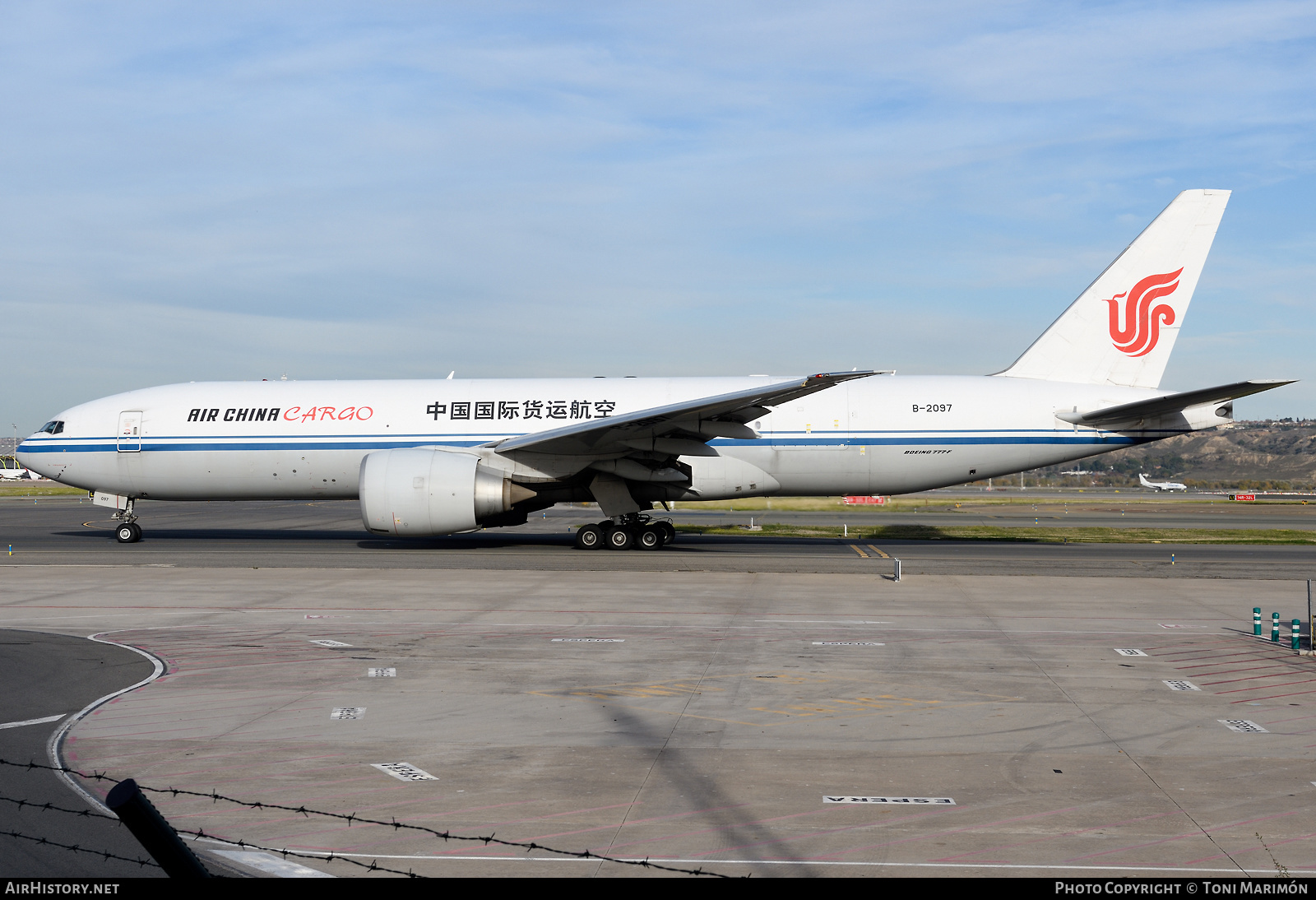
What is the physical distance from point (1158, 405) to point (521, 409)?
15.9 metres

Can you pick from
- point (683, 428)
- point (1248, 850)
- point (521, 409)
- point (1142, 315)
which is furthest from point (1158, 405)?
point (1248, 850)

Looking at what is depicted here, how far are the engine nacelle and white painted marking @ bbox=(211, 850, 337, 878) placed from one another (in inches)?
667

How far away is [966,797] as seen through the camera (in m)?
7.02

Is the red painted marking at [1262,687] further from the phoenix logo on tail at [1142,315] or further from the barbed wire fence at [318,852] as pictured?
the phoenix logo on tail at [1142,315]

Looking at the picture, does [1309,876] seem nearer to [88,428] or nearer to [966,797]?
[966,797]

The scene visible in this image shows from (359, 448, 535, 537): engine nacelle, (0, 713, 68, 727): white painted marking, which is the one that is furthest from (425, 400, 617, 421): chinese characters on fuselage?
(0, 713, 68, 727): white painted marking

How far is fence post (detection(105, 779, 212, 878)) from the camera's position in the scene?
2.15 metres

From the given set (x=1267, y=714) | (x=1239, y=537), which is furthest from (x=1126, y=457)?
(x=1267, y=714)

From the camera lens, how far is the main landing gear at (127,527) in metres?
27.6

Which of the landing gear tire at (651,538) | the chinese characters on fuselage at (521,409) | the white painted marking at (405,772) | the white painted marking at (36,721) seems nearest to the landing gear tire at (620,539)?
the landing gear tire at (651,538)

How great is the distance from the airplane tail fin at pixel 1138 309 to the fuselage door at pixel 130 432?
24.2 m

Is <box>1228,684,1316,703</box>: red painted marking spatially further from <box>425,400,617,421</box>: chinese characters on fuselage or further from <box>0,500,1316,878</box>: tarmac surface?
<box>425,400,617,421</box>: chinese characters on fuselage

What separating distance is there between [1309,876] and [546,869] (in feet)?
14.1

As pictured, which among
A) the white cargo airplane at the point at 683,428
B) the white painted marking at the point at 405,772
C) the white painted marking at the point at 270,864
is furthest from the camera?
the white cargo airplane at the point at 683,428
